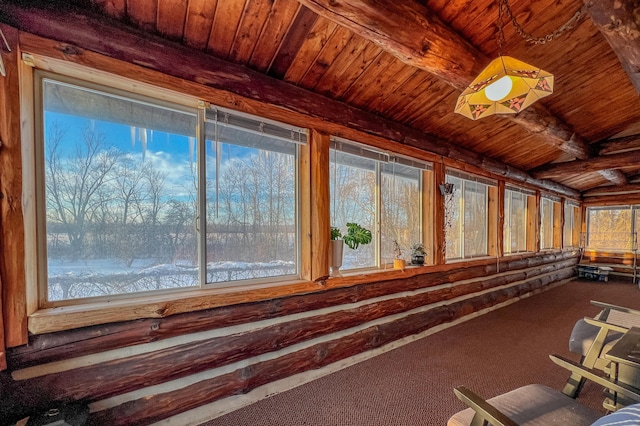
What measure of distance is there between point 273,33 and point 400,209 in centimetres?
243

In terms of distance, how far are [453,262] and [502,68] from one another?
3.13m

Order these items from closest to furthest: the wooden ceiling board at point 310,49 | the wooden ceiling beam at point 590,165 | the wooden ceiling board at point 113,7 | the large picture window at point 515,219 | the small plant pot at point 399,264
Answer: the wooden ceiling board at point 113,7, the wooden ceiling board at point 310,49, the small plant pot at point 399,264, the wooden ceiling beam at point 590,165, the large picture window at point 515,219

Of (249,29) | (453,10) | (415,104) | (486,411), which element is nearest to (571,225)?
(415,104)

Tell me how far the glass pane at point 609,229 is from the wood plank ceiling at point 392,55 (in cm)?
535

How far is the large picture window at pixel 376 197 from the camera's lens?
2947 millimetres

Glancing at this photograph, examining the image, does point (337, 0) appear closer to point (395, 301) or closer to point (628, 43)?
point (628, 43)

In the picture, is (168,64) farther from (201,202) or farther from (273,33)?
(201,202)

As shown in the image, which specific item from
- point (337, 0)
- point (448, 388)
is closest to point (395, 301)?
point (448, 388)

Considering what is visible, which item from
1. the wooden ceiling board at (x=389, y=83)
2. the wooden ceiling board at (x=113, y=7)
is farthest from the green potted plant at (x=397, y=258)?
the wooden ceiling board at (x=113, y=7)

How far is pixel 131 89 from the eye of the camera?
1840mm

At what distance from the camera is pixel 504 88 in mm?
1733

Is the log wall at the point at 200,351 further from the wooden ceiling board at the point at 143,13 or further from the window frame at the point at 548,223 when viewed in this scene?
the window frame at the point at 548,223

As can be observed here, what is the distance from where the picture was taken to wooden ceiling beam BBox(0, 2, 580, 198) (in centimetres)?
151

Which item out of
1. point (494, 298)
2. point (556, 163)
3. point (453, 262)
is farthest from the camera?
point (556, 163)
